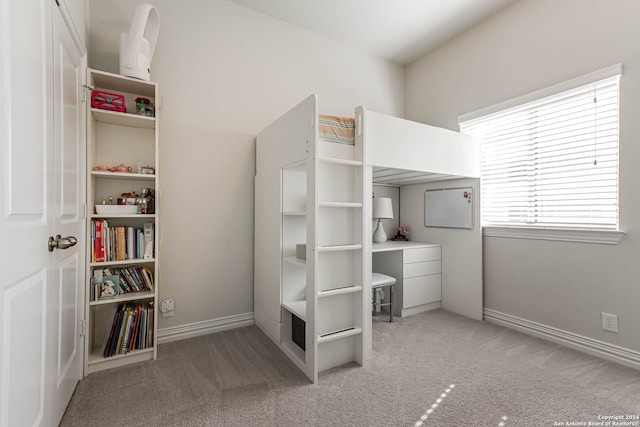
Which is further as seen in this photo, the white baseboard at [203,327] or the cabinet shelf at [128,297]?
the white baseboard at [203,327]

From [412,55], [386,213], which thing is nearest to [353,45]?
[412,55]

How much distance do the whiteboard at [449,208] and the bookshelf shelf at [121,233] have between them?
273cm

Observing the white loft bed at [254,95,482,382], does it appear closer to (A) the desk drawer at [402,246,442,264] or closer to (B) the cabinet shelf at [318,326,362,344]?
(B) the cabinet shelf at [318,326,362,344]

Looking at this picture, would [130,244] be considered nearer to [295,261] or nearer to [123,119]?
[123,119]

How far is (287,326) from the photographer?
2203mm

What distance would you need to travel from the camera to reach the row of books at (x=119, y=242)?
1.88m

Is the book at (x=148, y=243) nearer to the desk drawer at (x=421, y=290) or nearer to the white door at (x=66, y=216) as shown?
the white door at (x=66, y=216)

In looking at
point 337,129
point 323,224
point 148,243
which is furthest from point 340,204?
point 148,243

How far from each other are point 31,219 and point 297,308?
4.99ft

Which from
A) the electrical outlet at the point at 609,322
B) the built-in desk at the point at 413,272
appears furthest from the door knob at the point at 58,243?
the electrical outlet at the point at 609,322

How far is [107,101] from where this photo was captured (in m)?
1.93

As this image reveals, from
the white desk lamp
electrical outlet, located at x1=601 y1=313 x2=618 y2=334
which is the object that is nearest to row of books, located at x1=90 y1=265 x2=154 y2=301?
the white desk lamp

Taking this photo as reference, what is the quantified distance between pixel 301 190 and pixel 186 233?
1064mm

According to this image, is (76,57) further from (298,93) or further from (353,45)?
(353,45)
